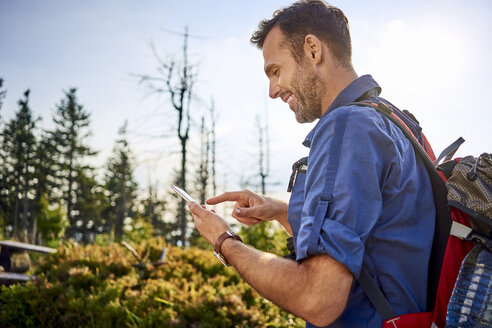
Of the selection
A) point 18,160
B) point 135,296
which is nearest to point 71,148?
point 18,160

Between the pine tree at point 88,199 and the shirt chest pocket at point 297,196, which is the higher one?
the shirt chest pocket at point 297,196

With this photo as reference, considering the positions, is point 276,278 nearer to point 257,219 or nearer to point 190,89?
point 257,219

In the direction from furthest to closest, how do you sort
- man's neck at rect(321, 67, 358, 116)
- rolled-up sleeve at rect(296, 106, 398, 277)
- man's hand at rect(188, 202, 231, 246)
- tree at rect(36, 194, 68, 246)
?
tree at rect(36, 194, 68, 246) < man's neck at rect(321, 67, 358, 116) < man's hand at rect(188, 202, 231, 246) < rolled-up sleeve at rect(296, 106, 398, 277)

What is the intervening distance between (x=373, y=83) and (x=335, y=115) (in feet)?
1.50

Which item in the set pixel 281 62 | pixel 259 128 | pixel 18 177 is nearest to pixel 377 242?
pixel 281 62

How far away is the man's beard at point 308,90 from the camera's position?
1592 mm

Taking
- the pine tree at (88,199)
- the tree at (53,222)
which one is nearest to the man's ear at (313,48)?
the tree at (53,222)

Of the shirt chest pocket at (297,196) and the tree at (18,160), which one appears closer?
the shirt chest pocket at (297,196)

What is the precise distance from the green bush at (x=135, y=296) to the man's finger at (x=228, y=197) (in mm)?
1873

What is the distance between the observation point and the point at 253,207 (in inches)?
82.3

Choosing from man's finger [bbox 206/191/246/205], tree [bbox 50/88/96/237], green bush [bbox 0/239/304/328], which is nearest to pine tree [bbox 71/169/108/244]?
tree [bbox 50/88/96/237]

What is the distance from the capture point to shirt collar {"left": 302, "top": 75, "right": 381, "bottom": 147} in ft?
4.92

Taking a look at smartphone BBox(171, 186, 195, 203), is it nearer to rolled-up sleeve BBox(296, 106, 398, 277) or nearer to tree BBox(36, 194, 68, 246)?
rolled-up sleeve BBox(296, 106, 398, 277)

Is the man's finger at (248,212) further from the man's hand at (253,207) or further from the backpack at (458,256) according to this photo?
the backpack at (458,256)
